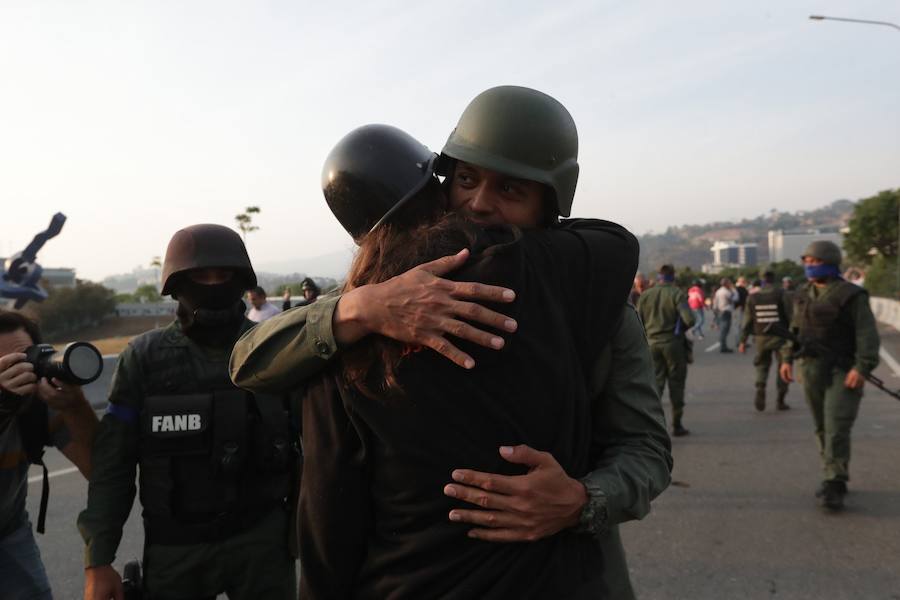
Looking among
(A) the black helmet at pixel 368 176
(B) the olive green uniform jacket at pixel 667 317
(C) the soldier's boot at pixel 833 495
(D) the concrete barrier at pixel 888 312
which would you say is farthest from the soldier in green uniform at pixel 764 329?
(D) the concrete barrier at pixel 888 312

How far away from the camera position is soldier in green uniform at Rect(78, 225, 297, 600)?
2.17m

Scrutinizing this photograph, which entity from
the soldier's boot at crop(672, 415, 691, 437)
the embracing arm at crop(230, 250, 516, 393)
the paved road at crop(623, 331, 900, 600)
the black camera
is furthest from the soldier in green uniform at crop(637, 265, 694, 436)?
the embracing arm at crop(230, 250, 516, 393)

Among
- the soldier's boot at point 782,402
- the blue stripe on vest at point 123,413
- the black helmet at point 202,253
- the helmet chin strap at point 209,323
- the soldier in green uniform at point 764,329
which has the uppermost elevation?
the black helmet at point 202,253

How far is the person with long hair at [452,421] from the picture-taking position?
1.24 meters

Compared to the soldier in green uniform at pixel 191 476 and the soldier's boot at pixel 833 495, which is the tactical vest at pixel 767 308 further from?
the soldier in green uniform at pixel 191 476

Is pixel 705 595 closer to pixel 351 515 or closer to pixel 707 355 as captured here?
pixel 351 515

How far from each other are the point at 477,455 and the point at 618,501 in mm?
305

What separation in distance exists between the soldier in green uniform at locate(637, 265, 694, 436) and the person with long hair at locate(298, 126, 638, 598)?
20.9ft

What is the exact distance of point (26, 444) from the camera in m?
2.39

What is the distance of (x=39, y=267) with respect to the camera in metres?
12.5

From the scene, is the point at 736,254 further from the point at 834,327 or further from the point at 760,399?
the point at 834,327

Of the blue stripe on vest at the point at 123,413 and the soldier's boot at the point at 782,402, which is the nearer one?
the blue stripe on vest at the point at 123,413

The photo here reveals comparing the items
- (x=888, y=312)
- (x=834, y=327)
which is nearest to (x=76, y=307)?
(x=888, y=312)

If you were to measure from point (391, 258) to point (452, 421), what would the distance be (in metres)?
0.34
